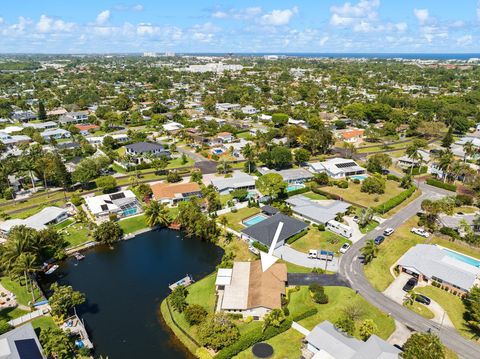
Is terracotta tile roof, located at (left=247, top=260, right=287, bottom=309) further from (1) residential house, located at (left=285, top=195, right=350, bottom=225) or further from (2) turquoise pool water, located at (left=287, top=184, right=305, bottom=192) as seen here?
(2) turquoise pool water, located at (left=287, top=184, right=305, bottom=192)

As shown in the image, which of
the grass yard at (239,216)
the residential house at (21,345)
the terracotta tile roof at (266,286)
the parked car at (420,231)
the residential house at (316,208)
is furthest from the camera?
the residential house at (316,208)

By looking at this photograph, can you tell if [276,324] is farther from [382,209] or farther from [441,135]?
[441,135]

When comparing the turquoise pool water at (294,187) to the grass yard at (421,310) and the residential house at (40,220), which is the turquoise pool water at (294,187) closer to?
the grass yard at (421,310)

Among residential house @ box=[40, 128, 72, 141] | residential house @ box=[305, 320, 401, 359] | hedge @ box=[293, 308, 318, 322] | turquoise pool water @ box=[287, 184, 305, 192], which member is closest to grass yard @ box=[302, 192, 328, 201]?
turquoise pool water @ box=[287, 184, 305, 192]

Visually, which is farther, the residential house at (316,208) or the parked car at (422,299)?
the residential house at (316,208)

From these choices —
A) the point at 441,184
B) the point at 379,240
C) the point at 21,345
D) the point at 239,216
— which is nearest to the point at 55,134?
the point at 239,216

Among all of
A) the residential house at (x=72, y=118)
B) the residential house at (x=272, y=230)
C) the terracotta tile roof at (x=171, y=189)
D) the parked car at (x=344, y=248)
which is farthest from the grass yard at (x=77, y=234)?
the residential house at (x=72, y=118)
